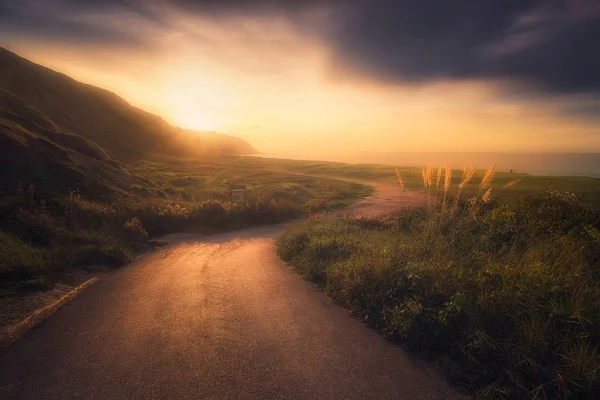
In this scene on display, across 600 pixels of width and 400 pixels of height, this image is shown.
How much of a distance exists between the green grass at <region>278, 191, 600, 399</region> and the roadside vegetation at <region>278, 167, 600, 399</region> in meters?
0.02

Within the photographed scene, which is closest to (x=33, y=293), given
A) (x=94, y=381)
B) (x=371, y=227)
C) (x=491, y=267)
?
(x=94, y=381)

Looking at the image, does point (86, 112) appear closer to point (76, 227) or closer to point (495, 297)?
point (76, 227)

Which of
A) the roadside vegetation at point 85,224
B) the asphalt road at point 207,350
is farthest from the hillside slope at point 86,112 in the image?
the asphalt road at point 207,350

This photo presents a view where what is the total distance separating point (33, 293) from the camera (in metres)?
7.56

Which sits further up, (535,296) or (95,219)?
(535,296)

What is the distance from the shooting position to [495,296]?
17.5 feet

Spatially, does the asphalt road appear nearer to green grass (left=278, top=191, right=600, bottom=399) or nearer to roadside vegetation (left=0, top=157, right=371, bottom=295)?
green grass (left=278, top=191, right=600, bottom=399)

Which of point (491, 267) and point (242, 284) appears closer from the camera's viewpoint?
point (491, 267)

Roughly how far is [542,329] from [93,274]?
11.3 meters

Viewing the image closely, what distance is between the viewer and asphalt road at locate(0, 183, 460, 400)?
4582 mm

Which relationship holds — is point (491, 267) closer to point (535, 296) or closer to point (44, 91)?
point (535, 296)

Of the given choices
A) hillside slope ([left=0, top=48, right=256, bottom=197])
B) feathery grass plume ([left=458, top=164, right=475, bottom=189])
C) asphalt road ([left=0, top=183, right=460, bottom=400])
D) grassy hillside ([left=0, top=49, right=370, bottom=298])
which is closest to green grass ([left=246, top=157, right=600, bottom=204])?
feathery grass plume ([left=458, top=164, right=475, bottom=189])

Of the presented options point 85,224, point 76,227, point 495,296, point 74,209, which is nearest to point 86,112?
point 74,209

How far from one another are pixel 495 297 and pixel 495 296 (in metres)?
0.02
